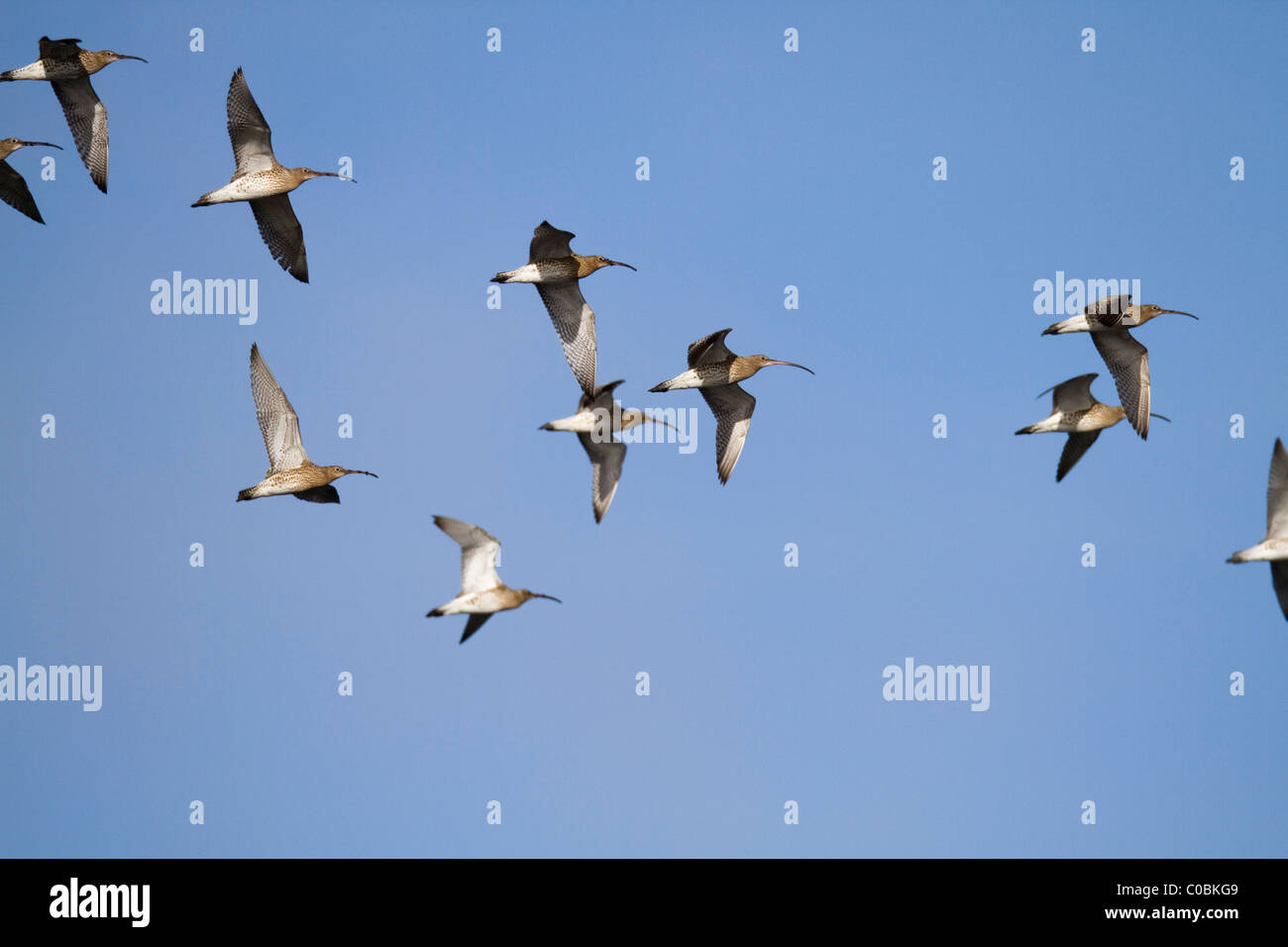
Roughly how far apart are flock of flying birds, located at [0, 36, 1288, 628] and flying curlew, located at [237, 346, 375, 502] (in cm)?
2

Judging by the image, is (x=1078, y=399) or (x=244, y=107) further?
(x=1078, y=399)

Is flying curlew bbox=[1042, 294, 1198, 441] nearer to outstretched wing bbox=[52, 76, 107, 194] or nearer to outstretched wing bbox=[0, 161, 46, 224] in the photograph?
outstretched wing bbox=[52, 76, 107, 194]

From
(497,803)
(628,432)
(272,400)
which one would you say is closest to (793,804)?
(497,803)

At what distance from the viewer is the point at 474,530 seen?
78.2ft

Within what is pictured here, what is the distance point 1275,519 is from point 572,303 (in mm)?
11552

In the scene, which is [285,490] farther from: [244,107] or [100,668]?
[100,668]

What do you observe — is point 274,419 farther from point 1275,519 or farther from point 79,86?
point 1275,519

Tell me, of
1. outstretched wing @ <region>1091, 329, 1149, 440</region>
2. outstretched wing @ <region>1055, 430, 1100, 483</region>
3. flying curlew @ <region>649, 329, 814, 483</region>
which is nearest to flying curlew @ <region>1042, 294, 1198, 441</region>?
outstretched wing @ <region>1091, 329, 1149, 440</region>

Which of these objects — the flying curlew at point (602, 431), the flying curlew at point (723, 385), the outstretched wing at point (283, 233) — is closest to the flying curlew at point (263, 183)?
the outstretched wing at point (283, 233)

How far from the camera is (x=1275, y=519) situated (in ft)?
79.7

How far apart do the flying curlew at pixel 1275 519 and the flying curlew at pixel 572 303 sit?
10.5 meters

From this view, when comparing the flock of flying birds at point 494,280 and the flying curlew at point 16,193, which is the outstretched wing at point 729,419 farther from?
the flying curlew at point 16,193

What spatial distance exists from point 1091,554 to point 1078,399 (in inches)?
125

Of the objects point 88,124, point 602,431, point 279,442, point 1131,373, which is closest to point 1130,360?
point 1131,373
